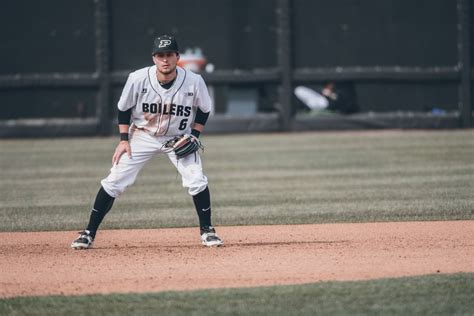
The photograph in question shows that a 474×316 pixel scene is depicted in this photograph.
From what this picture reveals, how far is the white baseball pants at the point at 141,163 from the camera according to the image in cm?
679

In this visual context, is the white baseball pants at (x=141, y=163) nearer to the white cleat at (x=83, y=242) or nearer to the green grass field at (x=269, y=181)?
the white cleat at (x=83, y=242)

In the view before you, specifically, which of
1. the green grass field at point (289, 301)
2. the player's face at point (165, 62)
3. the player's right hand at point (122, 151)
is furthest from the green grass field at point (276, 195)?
the player's face at point (165, 62)

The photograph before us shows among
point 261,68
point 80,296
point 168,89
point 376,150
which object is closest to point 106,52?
point 261,68

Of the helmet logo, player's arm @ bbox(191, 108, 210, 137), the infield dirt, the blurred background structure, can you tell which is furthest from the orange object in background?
the helmet logo

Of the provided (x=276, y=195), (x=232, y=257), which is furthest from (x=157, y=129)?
(x=276, y=195)

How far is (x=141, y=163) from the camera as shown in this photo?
686cm

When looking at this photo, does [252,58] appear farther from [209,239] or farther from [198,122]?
[209,239]

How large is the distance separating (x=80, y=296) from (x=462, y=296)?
199cm

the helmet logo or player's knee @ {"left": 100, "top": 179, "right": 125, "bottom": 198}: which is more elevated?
the helmet logo

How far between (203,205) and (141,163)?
52cm

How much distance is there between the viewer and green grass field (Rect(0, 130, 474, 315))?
500cm

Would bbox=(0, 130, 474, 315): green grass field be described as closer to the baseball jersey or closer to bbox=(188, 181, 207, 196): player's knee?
bbox=(188, 181, 207, 196): player's knee

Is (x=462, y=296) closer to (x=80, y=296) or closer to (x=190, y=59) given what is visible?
(x=80, y=296)

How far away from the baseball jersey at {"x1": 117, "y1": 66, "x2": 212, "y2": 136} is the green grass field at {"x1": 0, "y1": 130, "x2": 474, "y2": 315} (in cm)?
167
